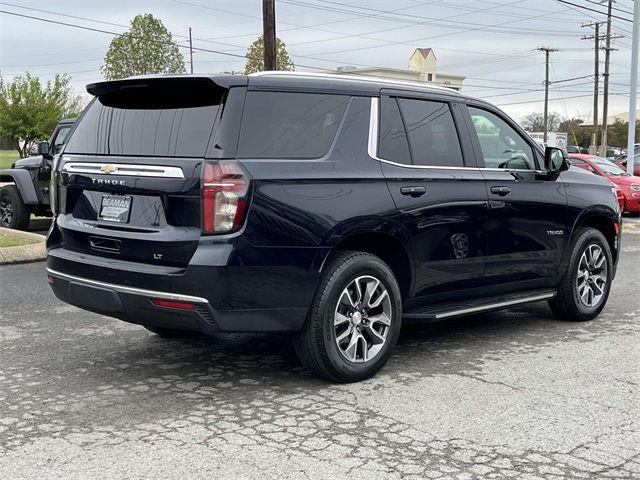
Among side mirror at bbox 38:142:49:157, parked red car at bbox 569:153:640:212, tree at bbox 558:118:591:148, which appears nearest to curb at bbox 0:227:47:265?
side mirror at bbox 38:142:49:157

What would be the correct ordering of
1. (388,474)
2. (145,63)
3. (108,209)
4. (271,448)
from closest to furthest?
(388,474) → (271,448) → (108,209) → (145,63)

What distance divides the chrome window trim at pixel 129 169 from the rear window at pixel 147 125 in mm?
106

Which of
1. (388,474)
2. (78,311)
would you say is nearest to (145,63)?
(78,311)

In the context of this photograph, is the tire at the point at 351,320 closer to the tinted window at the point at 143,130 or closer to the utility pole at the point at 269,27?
the tinted window at the point at 143,130

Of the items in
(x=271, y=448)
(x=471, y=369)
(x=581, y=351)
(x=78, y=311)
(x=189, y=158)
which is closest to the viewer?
(x=271, y=448)

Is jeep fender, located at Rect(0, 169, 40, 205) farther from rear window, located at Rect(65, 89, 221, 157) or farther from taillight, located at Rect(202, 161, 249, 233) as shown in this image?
taillight, located at Rect(202, 161, 249, 233)

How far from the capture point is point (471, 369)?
569 centimetres

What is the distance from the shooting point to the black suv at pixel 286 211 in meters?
4.80

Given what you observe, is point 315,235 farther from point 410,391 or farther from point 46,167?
point 46,167

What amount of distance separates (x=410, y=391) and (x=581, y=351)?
70.4 inches

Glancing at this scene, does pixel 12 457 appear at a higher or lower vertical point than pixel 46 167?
lower

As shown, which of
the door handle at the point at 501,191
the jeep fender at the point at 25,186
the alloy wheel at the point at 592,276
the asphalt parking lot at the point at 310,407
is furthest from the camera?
the jeep fender at the point at 25,186

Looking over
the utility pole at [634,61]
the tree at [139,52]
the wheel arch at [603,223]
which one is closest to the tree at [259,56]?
the tree at [139,52]

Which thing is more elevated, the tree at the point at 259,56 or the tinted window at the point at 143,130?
the tree at the point at 259,56
